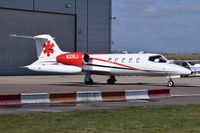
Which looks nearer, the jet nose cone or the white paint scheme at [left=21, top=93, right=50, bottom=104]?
the white paint scheme at [left=21, top=93, right=50, bottom=104]

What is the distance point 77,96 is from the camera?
17.9 m

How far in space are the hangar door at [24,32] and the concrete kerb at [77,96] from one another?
3140 cm

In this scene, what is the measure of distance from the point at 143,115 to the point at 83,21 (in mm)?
43789

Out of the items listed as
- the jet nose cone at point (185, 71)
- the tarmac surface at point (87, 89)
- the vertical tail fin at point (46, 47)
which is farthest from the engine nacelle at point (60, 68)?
the jet nose cone at point (185, 71)

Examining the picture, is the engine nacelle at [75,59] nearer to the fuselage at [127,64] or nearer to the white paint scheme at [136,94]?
the fuselage at [127,64]

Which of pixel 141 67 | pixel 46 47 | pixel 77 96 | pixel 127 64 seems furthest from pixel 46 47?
pixel 77 96

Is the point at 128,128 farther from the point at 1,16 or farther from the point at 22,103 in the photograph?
the point at 1,16

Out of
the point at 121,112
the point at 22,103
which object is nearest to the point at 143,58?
the point at 22,103

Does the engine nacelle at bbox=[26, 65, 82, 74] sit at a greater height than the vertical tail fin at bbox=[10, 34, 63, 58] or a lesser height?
lesser

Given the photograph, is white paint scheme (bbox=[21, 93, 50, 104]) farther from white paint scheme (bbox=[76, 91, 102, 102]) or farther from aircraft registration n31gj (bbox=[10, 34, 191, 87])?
aircraft registration n31gj (bbox=[10, 34, 191, 87])

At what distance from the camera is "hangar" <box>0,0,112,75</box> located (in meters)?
48.7

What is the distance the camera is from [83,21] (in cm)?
5581

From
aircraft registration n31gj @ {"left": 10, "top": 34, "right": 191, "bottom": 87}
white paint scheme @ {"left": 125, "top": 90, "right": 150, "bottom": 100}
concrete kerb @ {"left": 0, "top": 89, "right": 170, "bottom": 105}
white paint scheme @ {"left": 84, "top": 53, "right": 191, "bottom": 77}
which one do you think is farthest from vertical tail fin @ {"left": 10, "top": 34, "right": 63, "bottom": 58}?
white paint scheme @ {"left": 125, "top": 90, "right": 150, "bottom": 100}

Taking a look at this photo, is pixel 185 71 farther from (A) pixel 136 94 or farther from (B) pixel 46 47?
(B) pixel 46 47
